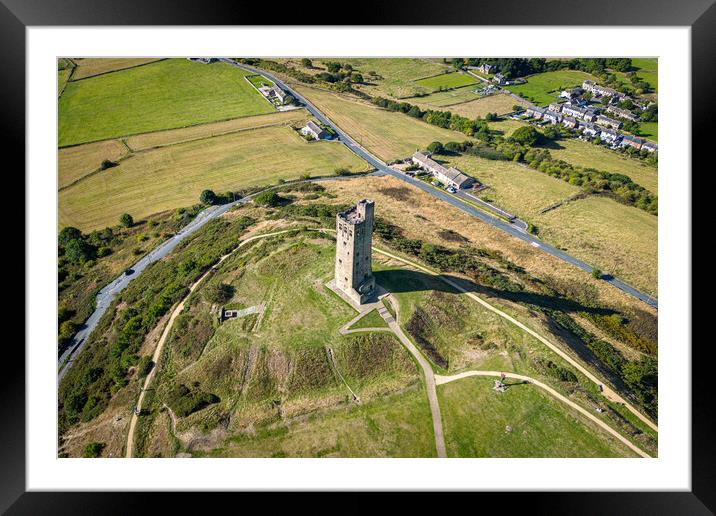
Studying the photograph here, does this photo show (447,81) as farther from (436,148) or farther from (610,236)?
(610,236)

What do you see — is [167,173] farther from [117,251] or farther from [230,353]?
[230,353]

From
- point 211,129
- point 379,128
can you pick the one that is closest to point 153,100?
point 211,129

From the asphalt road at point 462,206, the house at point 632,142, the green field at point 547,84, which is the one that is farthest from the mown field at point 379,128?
the house at point 632,142

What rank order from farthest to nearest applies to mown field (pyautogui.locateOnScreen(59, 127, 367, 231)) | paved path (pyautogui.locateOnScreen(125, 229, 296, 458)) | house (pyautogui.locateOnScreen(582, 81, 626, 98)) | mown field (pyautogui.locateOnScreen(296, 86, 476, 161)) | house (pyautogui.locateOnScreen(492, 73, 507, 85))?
house (pyautogui.locateOnScreen(492, 73, 507, 85)) → house (pyautogui.locateOnScreen(582, 81, 626, 98)) → mown field (pyautogui.locateOnScreen(296, 86, 476, 161)) → mown field (pyautogui.locateOnScreen(59, 127, 367, 231)) → paved path (pyautogui.locateOnScreen(125, 229, 296, 458))

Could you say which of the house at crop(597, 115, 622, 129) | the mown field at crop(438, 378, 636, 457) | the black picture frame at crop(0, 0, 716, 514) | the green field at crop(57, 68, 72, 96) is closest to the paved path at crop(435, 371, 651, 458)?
the mown field at crop(438, 378, 636, 457)

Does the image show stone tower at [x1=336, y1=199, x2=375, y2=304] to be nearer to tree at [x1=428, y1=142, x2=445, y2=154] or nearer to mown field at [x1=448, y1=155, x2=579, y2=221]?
mown field at [x1=448, y1=155, x2=579, y2=221]
